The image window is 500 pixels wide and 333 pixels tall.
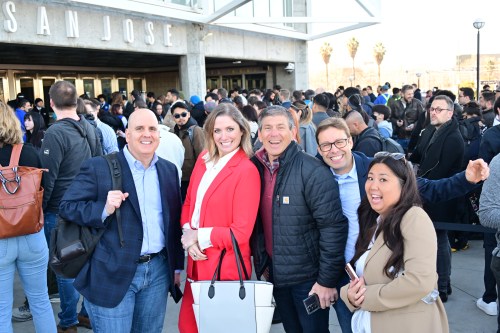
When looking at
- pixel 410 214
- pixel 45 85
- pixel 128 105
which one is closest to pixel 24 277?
pixel 410 214

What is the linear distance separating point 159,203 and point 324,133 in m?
1.19

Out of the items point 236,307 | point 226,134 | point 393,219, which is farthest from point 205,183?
point 393,219

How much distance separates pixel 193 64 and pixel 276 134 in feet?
41.7

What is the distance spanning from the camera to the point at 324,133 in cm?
274

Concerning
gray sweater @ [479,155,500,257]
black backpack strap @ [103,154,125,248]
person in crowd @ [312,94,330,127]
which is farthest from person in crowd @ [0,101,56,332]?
person in crowd @ [312,94,330,127]

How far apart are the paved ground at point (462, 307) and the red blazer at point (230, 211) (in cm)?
165

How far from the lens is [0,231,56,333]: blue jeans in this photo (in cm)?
295

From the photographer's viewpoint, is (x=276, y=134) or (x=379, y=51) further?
(x=379, y=51)

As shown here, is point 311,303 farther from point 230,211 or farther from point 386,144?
point 386,144

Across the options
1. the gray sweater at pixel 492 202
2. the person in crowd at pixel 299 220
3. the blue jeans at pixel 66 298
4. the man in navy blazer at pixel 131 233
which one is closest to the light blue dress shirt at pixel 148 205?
the man in navy blazer at pixel 131 233

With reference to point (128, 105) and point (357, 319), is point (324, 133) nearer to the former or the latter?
point (357, 319)

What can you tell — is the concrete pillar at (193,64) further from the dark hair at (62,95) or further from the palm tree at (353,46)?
the palm tree at (353,46)

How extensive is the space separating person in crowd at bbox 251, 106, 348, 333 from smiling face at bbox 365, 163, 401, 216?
280mm

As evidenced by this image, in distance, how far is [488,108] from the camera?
7012 mm
